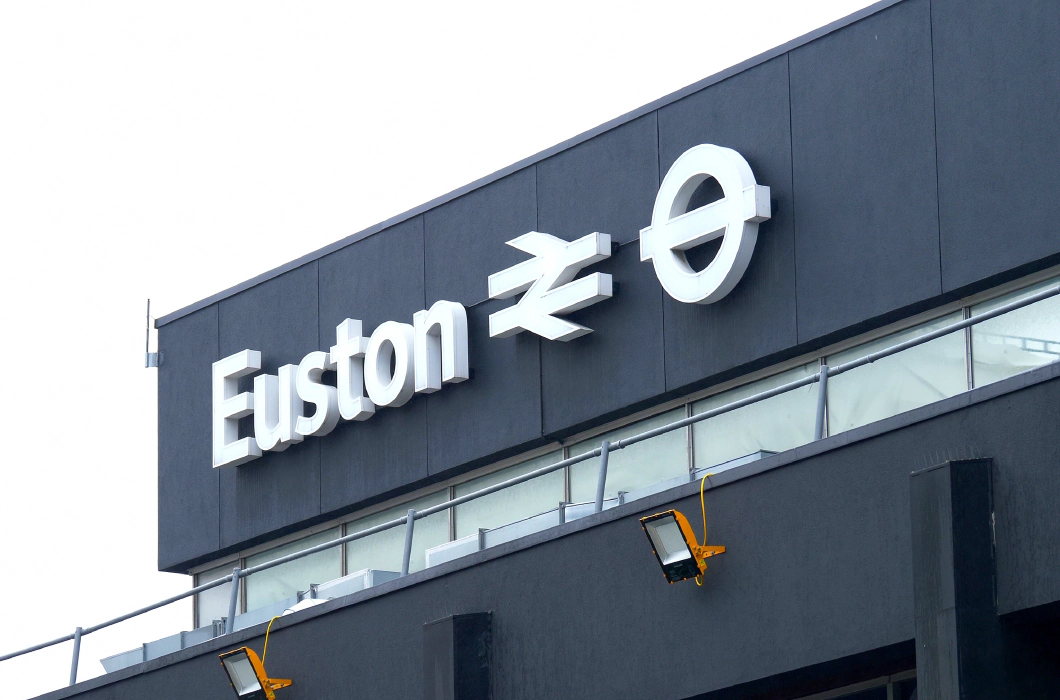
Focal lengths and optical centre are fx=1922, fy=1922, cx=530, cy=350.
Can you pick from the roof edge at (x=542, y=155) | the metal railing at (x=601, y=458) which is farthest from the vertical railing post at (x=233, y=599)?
the roof edge at (x=542, y=155)

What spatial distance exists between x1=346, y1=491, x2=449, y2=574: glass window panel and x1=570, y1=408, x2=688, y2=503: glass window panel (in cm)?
227

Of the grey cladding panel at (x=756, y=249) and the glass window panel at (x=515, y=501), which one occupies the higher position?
the grey cladding panel at (x=756, y=249)

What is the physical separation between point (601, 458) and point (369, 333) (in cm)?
878

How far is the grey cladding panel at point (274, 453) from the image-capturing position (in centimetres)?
2766

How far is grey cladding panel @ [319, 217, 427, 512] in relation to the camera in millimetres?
26391

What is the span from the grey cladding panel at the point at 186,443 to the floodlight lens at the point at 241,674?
754 centimetres

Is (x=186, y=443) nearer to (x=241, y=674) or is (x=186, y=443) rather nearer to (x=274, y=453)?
(x=274, y=453)

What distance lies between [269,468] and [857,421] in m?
11.1

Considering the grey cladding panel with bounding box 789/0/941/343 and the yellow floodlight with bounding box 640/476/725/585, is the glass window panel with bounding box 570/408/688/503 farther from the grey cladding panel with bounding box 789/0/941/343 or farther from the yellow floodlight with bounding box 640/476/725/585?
the yellow floodlight with bounding box 640/476/725/585

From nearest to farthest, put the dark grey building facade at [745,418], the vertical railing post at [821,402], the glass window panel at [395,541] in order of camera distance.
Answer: the dark grey building facade at [745,418] → the vertical railing post at [821,402] → the glass window panel at [395,541]

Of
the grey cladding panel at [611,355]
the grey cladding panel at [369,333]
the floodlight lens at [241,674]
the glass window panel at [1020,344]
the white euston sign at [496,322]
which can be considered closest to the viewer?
the glass window panel at [1020,344]

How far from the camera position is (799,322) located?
2188cm

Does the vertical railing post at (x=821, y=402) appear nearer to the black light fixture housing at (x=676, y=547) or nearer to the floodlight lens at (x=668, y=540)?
the black light fixture housing at (x=676, y=547)

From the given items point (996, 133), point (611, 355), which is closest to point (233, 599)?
point (611, 355)
